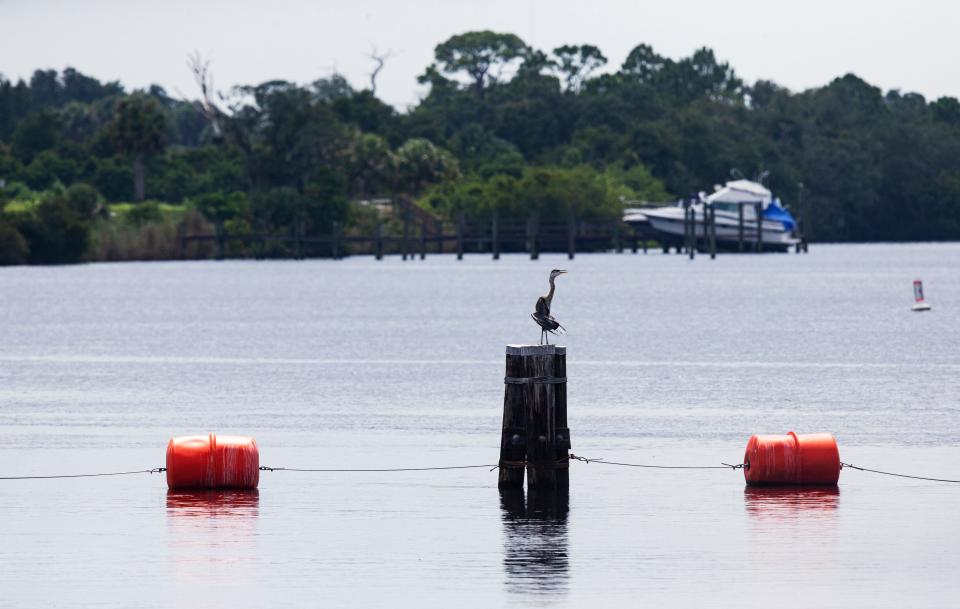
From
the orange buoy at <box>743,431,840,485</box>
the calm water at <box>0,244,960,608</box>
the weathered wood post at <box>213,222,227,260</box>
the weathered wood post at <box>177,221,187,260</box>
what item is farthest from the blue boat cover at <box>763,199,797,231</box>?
the orange buoy at <box>743,431,840,485</box>

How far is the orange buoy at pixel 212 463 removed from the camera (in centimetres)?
2423

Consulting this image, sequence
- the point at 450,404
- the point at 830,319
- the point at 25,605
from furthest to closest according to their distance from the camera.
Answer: the point at 830,319 < the point at 450,404 < the point at 25,605

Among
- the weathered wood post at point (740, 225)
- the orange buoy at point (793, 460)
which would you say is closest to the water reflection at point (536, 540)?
the orange buoy at point (793, 460)

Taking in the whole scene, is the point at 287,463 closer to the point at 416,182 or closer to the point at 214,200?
the point at 214,200

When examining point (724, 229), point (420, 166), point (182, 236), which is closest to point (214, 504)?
point (182, 236)

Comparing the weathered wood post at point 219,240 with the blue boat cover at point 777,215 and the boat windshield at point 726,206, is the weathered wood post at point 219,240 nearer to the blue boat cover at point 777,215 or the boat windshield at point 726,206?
the boat windshield at point 726,206

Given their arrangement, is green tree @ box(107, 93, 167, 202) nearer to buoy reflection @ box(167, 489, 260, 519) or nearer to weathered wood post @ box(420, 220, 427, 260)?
weathered wood post @ box(420, 220, 427, 260)

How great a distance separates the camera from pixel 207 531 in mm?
21406

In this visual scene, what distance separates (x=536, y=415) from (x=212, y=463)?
419cm

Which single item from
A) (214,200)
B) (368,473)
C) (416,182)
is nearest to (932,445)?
(368,473)

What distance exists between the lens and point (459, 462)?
91.6 ft

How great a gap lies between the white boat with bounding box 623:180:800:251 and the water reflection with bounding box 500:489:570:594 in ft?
466

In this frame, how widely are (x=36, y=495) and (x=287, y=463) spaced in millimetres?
4397

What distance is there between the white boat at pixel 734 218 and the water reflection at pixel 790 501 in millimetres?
140742
